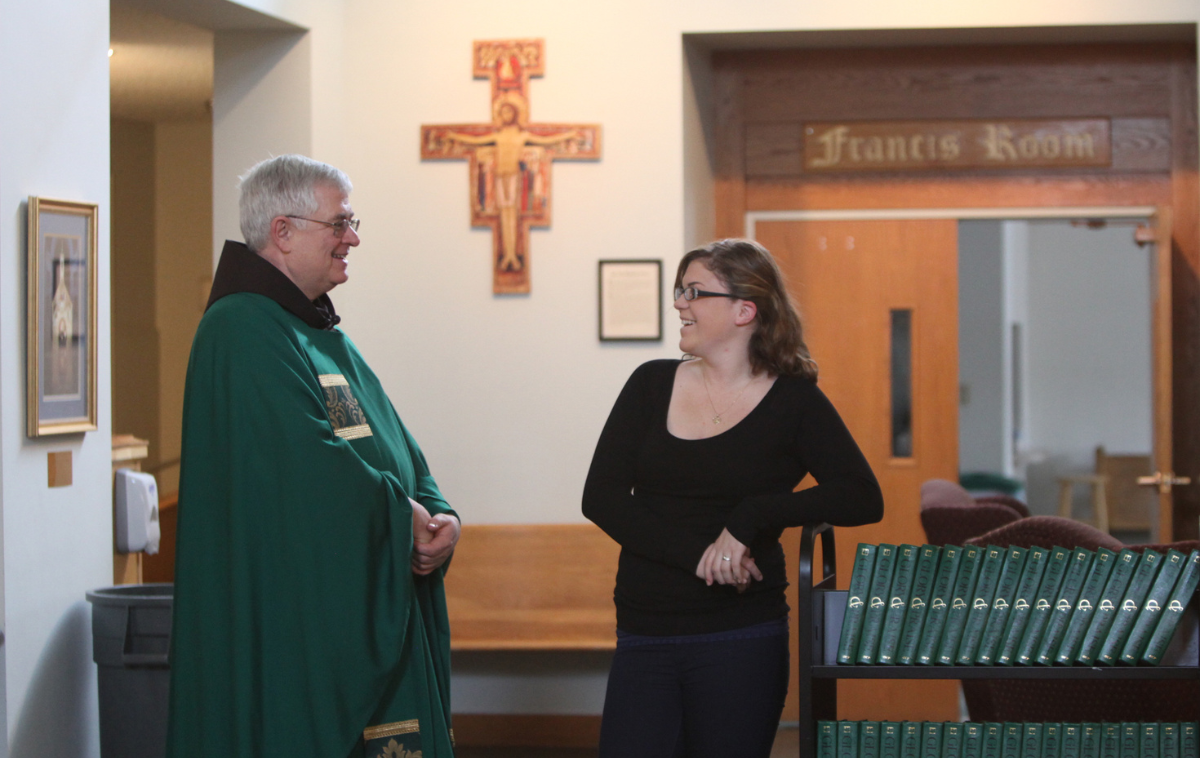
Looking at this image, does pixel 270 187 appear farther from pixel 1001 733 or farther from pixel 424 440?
pixel 424 440

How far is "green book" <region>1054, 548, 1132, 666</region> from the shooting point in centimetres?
Result: 196

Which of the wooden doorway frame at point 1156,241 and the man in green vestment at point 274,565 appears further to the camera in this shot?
the wooden doorway frame at point 1156,241

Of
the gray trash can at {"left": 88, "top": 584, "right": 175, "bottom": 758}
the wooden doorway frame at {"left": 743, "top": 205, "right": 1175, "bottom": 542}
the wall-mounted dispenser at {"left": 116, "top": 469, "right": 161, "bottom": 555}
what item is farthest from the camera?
the wooden doorway frame at {"left": 743, "top": 205, "right": 1175, "bottom": 542}

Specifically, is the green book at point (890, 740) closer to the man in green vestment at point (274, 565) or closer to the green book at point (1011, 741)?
the green book at point (1011, 741)

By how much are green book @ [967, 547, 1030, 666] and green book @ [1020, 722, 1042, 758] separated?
0.15 meters

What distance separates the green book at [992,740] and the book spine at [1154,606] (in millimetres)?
249

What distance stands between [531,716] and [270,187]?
268 cm

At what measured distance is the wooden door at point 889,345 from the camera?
446 cm

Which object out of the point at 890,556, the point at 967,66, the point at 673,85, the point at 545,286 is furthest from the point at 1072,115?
the point at 890,556

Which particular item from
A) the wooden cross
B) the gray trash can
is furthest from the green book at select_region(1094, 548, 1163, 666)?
the wooden cross

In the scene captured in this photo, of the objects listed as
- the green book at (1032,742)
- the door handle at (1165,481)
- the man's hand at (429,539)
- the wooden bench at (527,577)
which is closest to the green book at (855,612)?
the green book at (1032,742)

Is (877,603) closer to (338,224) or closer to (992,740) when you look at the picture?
(992,740)

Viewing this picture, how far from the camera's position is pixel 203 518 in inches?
80.7

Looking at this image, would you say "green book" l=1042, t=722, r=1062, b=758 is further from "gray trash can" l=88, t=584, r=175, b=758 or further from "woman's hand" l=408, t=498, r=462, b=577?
"gray trash can" l=88, t=584, r=175, b=758
